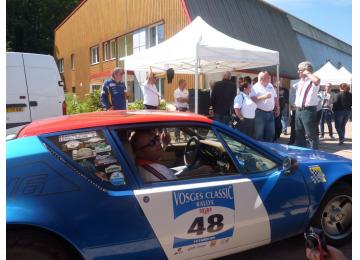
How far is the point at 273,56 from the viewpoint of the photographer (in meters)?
9.09

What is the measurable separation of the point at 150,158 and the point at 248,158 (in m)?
0.84

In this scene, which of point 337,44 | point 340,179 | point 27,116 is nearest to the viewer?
point 340,179

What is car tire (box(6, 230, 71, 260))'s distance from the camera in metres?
2.22

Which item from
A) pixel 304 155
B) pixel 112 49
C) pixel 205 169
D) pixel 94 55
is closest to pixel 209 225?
pixel 205 169

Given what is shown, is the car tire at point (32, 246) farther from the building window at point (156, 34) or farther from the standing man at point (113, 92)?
the building window at point (156, 34)

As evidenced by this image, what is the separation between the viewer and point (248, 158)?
3191mm

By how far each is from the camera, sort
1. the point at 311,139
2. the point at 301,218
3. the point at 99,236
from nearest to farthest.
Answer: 1. the point at 99,236
2. the point at 301,218
3. the point at 311,139

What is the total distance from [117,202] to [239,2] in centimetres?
1920

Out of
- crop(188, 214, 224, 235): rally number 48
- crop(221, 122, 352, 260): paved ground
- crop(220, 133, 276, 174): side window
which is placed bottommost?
crop(221, 122, 352, 260): paved ground

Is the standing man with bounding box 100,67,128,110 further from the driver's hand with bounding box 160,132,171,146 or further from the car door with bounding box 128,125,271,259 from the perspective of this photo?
the car door with bounding box 128,125,271,259

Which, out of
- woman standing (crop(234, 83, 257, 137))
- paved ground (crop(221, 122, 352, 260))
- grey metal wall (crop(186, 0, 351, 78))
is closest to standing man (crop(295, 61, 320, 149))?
woman standing (crop(234, 83, 257, 137))

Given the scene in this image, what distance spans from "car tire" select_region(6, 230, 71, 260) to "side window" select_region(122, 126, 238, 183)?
28.8 inches
